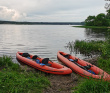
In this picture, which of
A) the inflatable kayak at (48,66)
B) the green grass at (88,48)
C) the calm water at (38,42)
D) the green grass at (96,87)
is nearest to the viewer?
the green grass at (96,87)

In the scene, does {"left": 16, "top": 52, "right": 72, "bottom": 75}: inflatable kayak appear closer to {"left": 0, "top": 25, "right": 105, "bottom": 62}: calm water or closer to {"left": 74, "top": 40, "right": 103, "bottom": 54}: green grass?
{"left": 0, "top": 25, "right": 105, "bottom": 62}: calm water

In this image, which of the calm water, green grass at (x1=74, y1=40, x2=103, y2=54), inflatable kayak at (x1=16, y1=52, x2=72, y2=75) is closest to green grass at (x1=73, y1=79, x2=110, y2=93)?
inflatable kayak at (x1=16, y1=52, x2=72, y2=75)

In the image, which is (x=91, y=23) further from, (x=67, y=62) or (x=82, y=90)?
(x=82, y=90)

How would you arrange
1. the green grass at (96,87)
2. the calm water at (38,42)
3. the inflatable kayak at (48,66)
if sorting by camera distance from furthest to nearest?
the calm water at (38,42) → the inflatable kayak at (48,66) → the green grass at (96,87)

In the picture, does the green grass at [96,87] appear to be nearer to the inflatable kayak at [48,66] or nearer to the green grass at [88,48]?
the inflatable kayak at [48,66]

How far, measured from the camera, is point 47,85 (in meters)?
5.16

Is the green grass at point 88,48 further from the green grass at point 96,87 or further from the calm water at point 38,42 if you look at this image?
the green grass at point 96,87

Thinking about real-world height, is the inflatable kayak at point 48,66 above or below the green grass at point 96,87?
below

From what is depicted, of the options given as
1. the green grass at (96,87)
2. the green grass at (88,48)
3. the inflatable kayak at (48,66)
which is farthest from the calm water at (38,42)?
the green grass at (96,87)

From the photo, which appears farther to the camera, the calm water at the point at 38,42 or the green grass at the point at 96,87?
the calm water at the point at 38,42

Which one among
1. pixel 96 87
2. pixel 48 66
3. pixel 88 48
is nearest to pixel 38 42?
pixel 88 48

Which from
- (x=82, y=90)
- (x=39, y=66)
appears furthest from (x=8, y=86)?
(x=39, y=66)

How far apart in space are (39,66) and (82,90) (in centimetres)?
481

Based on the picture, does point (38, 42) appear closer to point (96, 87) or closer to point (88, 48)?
point (88, 48)
